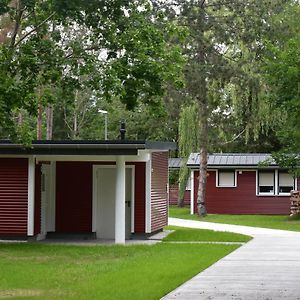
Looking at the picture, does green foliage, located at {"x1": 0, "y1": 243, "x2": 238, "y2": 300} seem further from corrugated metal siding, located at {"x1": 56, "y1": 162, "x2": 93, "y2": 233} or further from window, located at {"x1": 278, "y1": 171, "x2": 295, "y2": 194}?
window, located at {"x1": 278, "y1": 171, "x2": 295, "y2": 194}

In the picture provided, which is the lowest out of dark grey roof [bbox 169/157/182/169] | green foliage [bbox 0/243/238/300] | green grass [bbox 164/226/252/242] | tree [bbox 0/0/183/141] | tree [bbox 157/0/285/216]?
green grass [bbox 164/226/252/242]

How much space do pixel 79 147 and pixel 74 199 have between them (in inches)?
113

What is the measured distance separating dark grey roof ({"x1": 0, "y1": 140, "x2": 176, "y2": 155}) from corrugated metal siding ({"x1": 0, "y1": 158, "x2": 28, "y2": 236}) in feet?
1.98

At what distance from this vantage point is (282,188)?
3941 centimetres

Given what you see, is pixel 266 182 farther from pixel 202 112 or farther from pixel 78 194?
pixel 78 194

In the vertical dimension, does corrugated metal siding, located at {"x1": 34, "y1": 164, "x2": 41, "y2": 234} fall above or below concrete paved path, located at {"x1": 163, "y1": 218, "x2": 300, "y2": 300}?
above

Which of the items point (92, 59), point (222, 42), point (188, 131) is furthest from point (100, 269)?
point (188, 131)

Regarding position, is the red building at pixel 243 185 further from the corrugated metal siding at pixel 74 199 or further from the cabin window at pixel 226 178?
the corrugated metal siding at pixel 74 199

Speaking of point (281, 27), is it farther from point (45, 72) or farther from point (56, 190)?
point (45, 72)

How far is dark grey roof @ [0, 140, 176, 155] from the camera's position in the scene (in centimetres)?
2020

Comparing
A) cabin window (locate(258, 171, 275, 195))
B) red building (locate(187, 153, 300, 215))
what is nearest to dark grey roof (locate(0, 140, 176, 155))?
red building (locate(187, 153, 300, 215))

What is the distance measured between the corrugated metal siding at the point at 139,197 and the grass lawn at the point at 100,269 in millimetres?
1837

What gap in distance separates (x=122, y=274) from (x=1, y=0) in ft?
18.8

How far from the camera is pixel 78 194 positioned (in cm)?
2283
